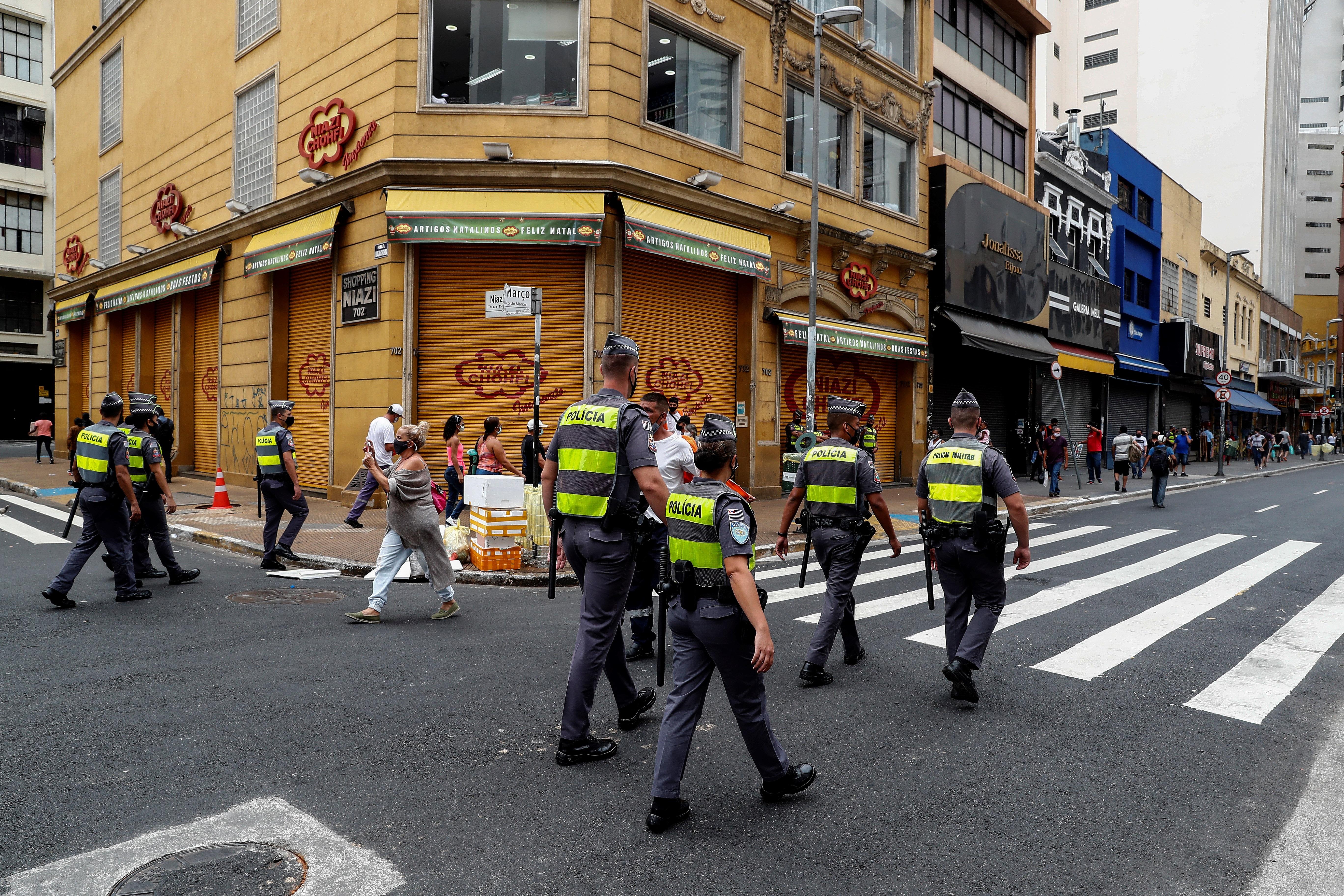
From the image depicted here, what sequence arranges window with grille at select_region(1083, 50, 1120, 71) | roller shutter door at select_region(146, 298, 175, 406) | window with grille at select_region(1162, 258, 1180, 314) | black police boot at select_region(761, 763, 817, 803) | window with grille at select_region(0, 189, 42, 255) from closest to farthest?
black police boot at select_region(761, 763, 817, 803) → roller shutter door at select_region(146, 298, 175, 406) → window with grille at select_region(1162, 258, 1180, 314) → window with grille at select_region(0, 189, 42, 255) → window with grille at select_region(1083, 50, 1120, 71)

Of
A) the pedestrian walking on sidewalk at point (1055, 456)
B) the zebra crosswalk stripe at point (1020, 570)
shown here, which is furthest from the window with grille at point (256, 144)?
the pedestrian walking on sidewalk at point (1055, 456)

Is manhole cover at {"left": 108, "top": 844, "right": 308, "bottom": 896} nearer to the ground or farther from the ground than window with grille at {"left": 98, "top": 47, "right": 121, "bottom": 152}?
nearer to the ground

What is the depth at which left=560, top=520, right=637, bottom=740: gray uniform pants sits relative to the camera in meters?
4.30

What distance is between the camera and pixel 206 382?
70.6 ft

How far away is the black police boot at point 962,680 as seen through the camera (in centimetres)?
527

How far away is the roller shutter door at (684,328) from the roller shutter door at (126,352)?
17.9 metres

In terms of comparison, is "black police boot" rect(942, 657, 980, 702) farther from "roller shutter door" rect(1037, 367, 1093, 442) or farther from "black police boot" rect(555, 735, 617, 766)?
"roller shutter door" rect(1037, 367, 1093, 442)

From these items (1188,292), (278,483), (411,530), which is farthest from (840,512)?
(1188,292)

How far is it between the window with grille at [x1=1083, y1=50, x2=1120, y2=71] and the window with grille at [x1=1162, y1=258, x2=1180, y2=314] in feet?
112

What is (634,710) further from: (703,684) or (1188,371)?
(1188,371)

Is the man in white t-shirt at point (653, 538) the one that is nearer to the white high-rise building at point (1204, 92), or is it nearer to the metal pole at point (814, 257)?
the metal pole at point (814, 257)

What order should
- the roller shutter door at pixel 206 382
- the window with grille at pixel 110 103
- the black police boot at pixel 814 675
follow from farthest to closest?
the window with grille at pixel 110 103
the roller shutter door at pixel 206 382
the black police boot at pixel 814 675

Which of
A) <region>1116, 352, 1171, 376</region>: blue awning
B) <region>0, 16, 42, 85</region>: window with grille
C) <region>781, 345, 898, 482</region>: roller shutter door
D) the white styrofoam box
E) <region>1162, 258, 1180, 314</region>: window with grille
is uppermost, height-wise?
<region>0, 16, 42, 85</region>: window with grille

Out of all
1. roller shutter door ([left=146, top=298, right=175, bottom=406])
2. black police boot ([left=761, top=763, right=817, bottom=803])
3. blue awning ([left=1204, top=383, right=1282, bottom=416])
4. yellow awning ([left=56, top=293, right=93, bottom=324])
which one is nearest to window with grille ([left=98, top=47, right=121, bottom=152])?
yellow awning ([left=56, top=293, right=93, bottom=324])
